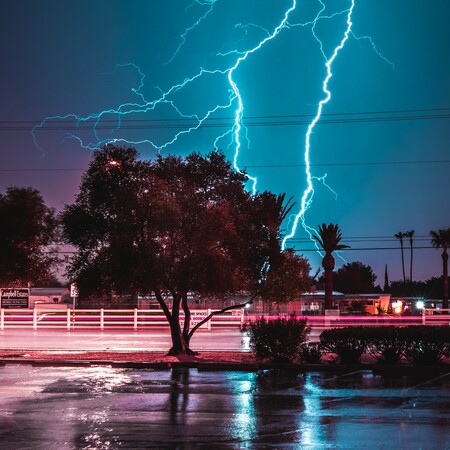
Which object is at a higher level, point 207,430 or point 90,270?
point 90,270

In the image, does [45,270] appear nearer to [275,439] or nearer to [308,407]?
[308,407]

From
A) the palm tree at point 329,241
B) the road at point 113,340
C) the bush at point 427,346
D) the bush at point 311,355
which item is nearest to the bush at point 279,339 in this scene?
the bush at point 311,355

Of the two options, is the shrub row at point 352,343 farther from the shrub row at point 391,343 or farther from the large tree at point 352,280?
the large tree at point 352,280

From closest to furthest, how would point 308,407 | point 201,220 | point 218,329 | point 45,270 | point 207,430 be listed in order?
point 207,430
point 308,407
point 201,220
point 45,270
point 218,329

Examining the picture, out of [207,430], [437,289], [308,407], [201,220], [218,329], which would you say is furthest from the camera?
[437,289]

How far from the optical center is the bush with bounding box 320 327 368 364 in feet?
68.1

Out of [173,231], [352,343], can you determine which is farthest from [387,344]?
[173,231]

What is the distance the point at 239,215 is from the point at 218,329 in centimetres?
1942

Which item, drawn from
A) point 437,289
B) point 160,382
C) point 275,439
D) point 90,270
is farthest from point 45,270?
point 437,289

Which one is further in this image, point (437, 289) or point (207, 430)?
point (437, 289)

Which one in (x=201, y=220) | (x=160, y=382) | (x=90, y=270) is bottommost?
(x=160, y=382)

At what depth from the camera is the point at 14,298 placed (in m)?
34.7

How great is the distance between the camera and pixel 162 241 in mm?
21328

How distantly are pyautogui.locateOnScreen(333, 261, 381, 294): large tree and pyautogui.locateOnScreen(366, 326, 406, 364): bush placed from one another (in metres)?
105
